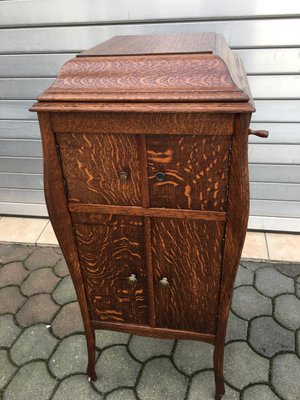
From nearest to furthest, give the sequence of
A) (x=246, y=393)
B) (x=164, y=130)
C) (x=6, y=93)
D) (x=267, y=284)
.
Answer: (x=164, y=130)
(x=246, y=393)
(x=267, y=284)
(x=6, y=93)

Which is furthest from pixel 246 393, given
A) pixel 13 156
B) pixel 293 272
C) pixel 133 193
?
pixel 13 156

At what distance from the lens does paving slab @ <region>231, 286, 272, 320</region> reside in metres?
2.05

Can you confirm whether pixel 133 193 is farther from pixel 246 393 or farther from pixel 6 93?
pixel 6 93

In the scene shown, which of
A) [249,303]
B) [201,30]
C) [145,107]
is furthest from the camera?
[249,303]

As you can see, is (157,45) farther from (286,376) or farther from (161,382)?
(286,376)

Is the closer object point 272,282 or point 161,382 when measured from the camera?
point 161,382

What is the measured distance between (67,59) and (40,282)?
1.50m

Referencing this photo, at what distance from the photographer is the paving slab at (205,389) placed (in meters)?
1.64

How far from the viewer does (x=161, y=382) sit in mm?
1713

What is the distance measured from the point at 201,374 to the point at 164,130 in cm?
133

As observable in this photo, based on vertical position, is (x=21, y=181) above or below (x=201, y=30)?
below

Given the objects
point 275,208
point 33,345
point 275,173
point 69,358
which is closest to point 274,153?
point 275,173

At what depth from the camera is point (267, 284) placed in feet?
7.33

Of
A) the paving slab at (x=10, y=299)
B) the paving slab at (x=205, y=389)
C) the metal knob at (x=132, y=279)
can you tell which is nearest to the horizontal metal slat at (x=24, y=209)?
the paving slab at (x=10, y=299)
